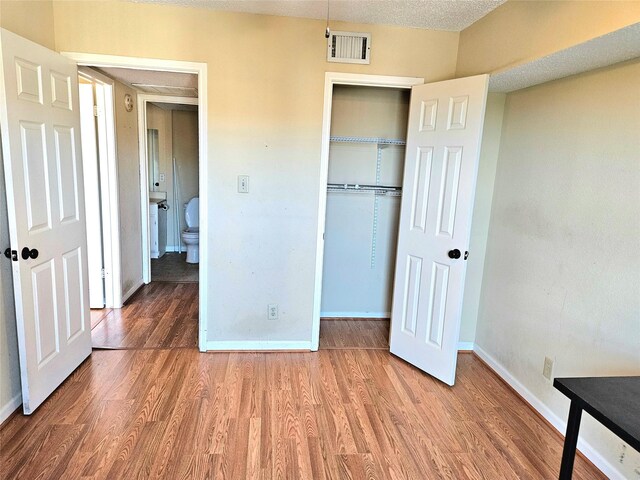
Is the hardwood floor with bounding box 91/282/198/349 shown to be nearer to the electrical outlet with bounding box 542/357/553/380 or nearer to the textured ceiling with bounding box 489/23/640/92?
the electrical outlet with bounding box 542/357/553/380

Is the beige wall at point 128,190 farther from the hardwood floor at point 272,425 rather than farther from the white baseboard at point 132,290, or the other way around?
the hardwood floor at point 272,425

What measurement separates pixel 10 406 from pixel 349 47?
2992mm

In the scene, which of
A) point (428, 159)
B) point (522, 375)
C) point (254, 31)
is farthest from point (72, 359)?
point (522, 375)

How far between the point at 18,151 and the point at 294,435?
2046mm

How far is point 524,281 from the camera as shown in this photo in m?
2.57

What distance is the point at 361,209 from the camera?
363 centimetres

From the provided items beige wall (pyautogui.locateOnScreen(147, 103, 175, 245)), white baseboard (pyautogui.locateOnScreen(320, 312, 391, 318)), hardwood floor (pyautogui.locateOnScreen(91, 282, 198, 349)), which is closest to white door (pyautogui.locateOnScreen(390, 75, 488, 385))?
white baseboard (pyautogui.locateOnScreen(320, 312, 391, 318))

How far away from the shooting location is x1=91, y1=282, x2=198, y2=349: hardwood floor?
3.09 metres

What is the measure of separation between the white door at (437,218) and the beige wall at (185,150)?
162 inches

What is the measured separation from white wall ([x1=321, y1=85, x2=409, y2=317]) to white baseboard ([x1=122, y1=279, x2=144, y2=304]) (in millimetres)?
1961

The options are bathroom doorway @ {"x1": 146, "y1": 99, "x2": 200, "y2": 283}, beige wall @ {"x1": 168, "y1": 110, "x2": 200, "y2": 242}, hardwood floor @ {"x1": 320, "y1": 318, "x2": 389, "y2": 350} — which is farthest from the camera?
beige wall @ {"x1": 168, "y1": 110, "x2": 200, "y2": 242}

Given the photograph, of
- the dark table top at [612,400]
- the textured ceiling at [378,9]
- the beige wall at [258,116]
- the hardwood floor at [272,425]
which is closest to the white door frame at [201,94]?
the beige wall at [258,116]

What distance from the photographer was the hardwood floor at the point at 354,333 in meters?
3.24

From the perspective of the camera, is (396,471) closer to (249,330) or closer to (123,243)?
(249,330)
